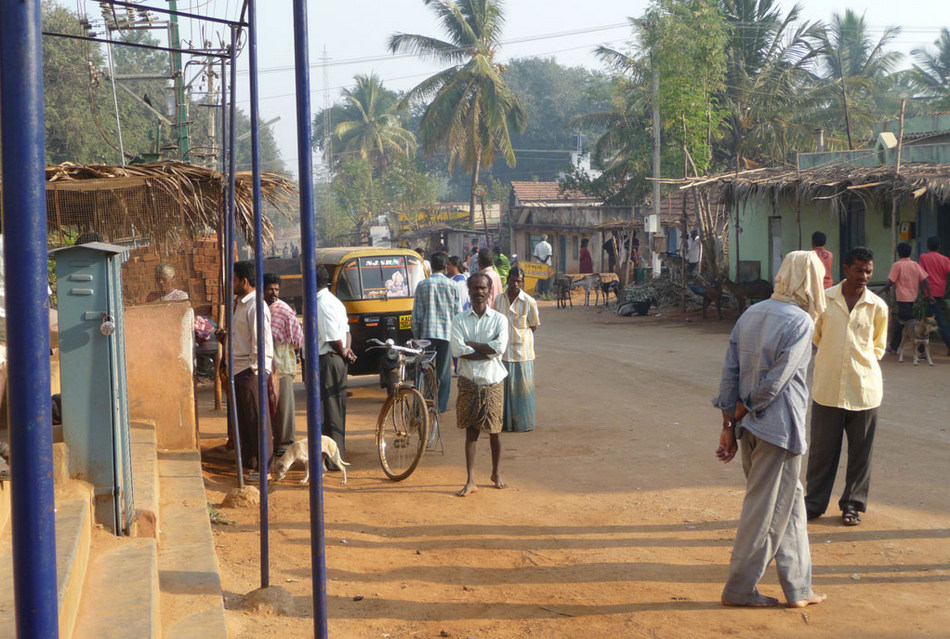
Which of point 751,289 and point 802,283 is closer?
point 802,283

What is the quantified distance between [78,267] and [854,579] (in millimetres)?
4349

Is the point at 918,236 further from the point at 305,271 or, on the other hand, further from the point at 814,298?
the point at 305,271

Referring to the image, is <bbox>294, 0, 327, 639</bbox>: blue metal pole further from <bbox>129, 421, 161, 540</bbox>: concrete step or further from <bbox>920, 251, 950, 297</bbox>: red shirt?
<bbox>920, 251, 950, 297</bbox>: red shirt

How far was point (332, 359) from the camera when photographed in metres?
7.86

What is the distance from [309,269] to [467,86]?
116 ft

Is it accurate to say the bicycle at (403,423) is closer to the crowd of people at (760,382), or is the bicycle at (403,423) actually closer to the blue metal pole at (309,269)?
the crowd of people at (760,382)

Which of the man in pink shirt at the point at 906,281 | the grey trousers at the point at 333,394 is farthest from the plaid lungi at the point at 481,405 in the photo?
the man in pink shirt at the point at 906,281

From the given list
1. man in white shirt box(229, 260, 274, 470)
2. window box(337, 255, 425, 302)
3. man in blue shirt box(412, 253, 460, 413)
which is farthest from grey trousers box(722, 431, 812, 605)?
window box(337, 255, 425, 302)

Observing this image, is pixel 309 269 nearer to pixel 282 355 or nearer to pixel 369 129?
pixel 282 355

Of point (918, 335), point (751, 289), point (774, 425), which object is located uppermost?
point (751, 289)

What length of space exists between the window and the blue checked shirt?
2.06m

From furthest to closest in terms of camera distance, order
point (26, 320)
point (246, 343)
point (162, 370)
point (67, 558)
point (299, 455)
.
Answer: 1. point (299, 455)
2. point (246, 343)
3. point (162, 370)
4. point (67, 558)
5. point (26, 320)

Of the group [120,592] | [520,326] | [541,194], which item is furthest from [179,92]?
[541,194]

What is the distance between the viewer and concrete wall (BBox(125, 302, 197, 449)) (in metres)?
7.00
